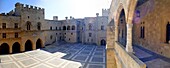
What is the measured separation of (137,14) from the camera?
1247 centimetres

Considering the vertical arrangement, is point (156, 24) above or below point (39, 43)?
above

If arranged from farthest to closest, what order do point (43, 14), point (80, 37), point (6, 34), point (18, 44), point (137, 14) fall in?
point (80, 37) → point (43, 14) → point (18, 44) → point (6, 34) → point (137, 14)

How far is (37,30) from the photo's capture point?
2836cm

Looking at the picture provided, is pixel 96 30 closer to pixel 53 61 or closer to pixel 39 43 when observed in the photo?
pixel 39 43

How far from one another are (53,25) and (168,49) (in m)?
32.9

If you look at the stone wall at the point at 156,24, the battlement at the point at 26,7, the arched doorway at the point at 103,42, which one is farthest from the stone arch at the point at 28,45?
the stone wall at the point at 156,24

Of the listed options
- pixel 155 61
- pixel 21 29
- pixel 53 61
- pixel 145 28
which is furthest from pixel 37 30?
pixel 155 61

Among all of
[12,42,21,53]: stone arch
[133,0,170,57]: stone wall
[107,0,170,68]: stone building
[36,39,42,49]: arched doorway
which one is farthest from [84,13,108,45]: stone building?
[133,0,170,57]: stone wall

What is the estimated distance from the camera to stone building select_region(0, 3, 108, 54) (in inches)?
910

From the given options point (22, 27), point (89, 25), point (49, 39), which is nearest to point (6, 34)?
point (22, 27)

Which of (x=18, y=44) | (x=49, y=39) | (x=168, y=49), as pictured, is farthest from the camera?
(x=49, y=39)

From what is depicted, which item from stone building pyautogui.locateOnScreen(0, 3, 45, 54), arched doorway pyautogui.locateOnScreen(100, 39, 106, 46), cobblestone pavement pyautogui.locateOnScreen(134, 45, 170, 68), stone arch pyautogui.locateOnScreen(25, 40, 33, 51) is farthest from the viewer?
arched doorway pyautogui.locateOnScreen(100, 39, 106, 46)

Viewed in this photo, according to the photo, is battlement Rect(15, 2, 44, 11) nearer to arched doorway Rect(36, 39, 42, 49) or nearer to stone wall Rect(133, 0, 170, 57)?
arched doorway Rect(36, 39, 42, 49)

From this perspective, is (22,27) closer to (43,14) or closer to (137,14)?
(43,14)
